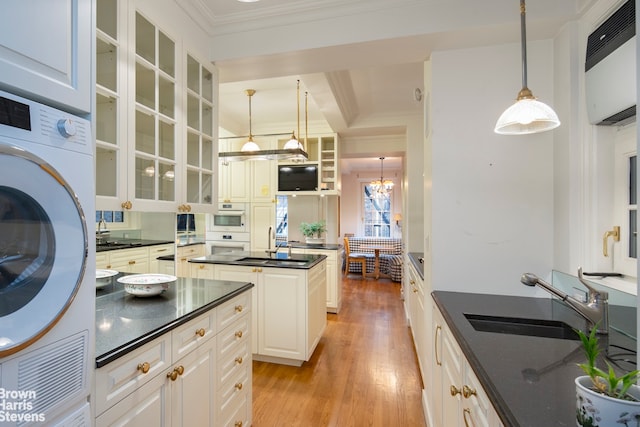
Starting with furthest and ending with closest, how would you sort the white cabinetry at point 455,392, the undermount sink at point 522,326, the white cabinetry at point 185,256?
the white cabinetry at point 185,256 → the undermount sink at point 522,326 → the white cabinetry at point 455,392

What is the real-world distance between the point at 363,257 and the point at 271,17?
5157 millimetres

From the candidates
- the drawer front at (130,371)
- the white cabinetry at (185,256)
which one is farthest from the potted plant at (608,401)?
the white cabinetry at (185,256)

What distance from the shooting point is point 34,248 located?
714 millimetres

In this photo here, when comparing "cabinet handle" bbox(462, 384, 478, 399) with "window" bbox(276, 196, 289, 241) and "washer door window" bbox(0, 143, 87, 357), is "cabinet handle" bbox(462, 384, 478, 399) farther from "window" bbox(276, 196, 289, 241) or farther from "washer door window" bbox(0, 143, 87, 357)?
"window" bbox(276, 196, 289, 241)

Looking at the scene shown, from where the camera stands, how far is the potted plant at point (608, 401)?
23.0 inches

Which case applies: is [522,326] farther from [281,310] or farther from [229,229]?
[229,229]

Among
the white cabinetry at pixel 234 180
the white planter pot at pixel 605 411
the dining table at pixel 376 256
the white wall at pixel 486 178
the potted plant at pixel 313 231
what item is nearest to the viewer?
the white planter pot at pixel 605 411

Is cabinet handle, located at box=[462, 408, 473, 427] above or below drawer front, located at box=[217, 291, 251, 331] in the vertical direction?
below

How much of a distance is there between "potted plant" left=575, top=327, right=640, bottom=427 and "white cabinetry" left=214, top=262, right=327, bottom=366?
2.09 m

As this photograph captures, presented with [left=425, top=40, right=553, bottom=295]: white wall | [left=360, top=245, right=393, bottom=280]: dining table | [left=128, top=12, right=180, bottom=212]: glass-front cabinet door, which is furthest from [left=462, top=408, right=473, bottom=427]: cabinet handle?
[left=360, top=245, right=393, bottom=280]: dining table

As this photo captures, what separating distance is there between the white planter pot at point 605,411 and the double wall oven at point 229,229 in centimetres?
428

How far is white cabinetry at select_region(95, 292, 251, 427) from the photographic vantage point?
985mm

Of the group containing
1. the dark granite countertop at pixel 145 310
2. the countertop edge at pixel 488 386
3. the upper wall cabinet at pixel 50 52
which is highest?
the upper wall cabinet at pixel 50 52

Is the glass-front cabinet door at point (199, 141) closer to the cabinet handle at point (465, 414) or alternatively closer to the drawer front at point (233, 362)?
the drawer front at point (233, 362)
